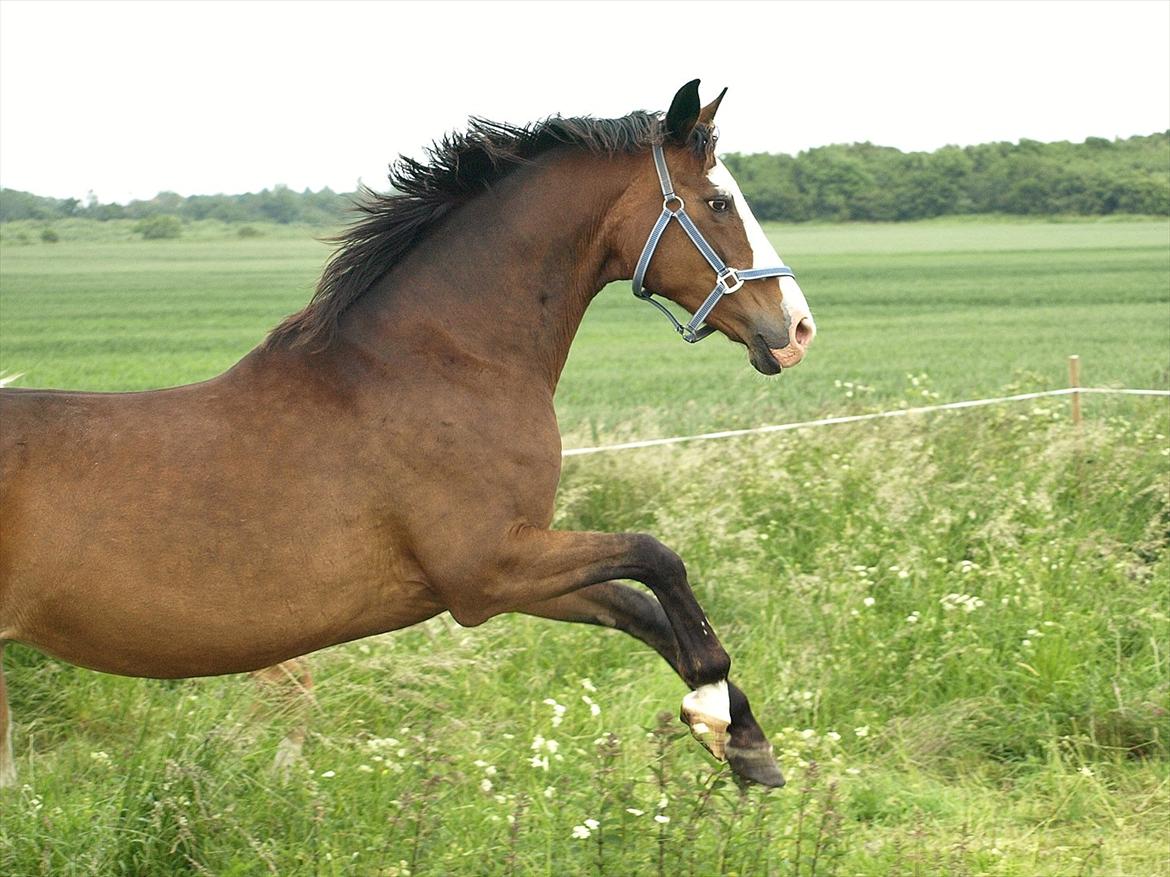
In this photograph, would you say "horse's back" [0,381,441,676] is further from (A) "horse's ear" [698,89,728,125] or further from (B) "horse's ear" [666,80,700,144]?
(A) "horse's ear" [698,89,728,125]

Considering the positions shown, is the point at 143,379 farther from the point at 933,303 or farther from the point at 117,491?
the point at 933,303

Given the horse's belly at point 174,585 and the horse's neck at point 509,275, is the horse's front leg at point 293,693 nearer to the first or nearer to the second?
the horse's belly at point 174,585

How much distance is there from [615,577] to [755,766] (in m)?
0.78

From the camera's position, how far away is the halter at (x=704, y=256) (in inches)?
163

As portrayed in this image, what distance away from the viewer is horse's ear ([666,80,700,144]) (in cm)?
417

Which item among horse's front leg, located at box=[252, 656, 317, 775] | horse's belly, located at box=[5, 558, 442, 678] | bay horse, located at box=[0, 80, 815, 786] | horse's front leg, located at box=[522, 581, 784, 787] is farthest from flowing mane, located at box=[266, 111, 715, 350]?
horse's front leg, located at box=[252, 656, 317, 775]

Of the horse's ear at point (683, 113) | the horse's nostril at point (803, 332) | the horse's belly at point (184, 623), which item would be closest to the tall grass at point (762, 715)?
the horse's belly at point (184, 623)

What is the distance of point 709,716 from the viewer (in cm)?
409

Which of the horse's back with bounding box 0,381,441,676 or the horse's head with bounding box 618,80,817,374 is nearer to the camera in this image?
the horse's back with bounding box 0,381,441,676

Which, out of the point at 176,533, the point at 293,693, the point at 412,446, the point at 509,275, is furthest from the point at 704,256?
the point at 293,693

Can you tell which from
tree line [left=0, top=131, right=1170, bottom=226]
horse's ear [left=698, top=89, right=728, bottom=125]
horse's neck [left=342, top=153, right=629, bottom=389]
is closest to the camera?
horse's neck [left=342, top=153, right=629, bottom=389]

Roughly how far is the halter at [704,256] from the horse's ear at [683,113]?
0.22 ft

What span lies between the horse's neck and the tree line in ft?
82.0

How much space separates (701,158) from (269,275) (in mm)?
31327
